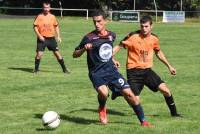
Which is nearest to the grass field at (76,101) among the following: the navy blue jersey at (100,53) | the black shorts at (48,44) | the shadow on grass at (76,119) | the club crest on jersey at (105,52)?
the shadow on grass at (76,119)

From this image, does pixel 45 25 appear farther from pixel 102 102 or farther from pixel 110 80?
pixel 110 80

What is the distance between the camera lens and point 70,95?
12.7 metres

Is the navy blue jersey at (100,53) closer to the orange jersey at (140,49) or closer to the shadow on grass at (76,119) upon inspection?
the orange jersey at (140,49)

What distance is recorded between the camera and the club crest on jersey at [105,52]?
30.1 ft

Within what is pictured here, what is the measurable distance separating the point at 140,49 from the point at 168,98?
3.44 feet

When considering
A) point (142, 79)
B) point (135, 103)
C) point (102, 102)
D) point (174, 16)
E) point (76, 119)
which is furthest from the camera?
point (174, 16)

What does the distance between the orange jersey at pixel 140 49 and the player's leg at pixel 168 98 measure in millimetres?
447

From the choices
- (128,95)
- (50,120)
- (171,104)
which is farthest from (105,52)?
(171,104)

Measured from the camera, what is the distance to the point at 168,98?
10055 millimetres

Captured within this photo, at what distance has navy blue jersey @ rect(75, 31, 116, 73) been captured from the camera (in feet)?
29.9

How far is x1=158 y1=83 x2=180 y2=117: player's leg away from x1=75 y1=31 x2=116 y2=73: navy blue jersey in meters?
1.14

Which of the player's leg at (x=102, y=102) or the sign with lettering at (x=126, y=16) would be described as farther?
the sign with lettering at (x=126, y=16)

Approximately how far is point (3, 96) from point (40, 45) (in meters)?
5.04

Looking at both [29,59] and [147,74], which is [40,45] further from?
[147,74]
